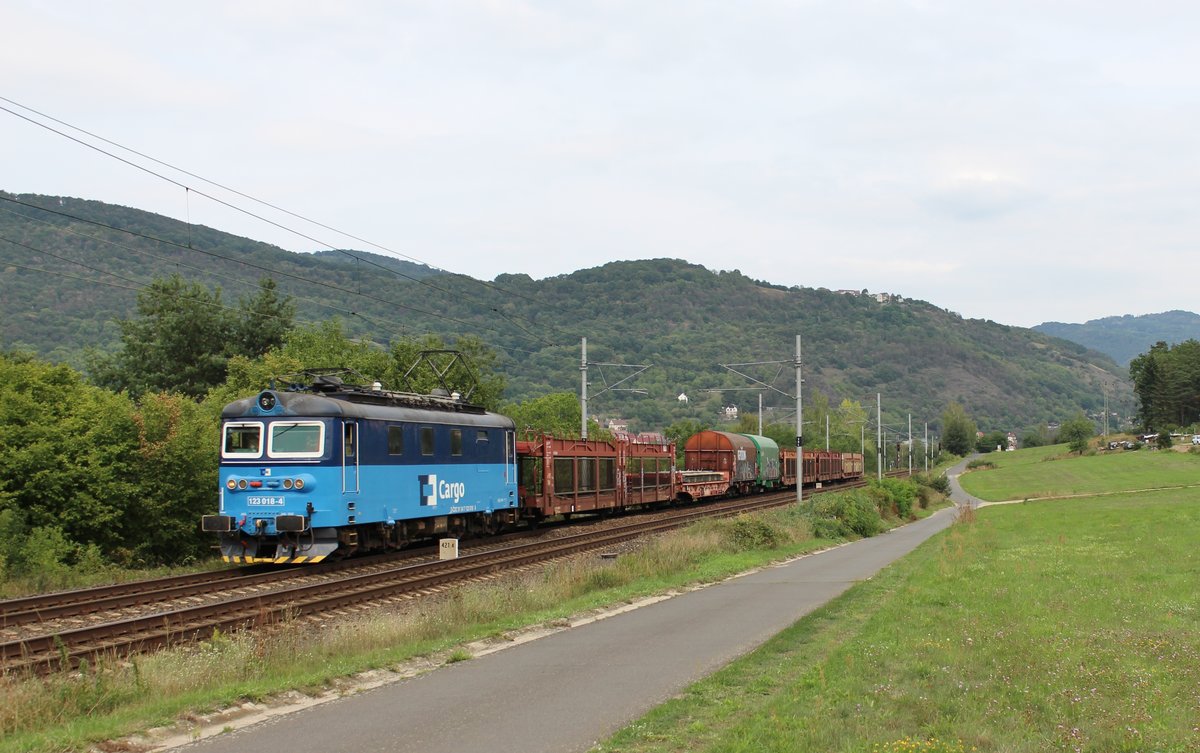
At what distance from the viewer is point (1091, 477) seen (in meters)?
92.4

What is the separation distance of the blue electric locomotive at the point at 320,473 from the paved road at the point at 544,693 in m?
8.71

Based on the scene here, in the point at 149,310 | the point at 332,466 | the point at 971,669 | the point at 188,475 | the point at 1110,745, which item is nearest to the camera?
the point at 1110,745

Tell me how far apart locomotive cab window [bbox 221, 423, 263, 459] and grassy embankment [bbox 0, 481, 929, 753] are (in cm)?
637

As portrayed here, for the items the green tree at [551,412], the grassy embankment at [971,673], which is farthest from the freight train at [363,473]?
the green tree at [551,412]

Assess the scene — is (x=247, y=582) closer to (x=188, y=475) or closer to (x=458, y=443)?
(x=188, y=475)

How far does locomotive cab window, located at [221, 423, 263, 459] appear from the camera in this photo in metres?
21.8

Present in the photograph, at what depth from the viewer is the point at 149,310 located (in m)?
57.0

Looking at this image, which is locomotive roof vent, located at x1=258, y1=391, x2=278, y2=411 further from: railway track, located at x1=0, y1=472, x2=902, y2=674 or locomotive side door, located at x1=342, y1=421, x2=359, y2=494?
railway track, located at x1=0, y1=472, x2=902, y2=674

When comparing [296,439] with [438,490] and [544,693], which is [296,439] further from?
[544,693]

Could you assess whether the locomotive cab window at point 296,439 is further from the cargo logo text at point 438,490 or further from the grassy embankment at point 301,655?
the grassy embankment at point 301,655

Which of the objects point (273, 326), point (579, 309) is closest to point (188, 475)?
point (273, 326)

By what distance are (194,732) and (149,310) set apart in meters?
53.8

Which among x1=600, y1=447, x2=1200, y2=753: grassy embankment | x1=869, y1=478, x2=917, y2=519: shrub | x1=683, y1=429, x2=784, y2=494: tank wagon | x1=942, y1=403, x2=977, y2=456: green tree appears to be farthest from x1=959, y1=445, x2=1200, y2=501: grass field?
x1=942, y1=403, x2=977, y2=456: green tree

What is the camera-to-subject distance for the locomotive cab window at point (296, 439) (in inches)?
843
